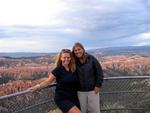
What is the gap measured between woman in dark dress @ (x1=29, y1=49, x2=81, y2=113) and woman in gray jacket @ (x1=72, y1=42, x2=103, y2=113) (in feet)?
0.54

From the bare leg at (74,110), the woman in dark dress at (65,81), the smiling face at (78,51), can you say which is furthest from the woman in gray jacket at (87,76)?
the bare leg at (74,110)

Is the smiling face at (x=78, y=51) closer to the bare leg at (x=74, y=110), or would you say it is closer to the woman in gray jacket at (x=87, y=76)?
the woman in gray jacket at (x=87, y=76)

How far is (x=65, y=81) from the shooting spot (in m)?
5.86

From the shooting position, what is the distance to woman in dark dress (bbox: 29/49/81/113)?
5875 mm

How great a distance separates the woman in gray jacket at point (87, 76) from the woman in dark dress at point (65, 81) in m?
0.17

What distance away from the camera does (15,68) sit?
34.8 m

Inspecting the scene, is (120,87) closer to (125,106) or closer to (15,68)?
(125,106)

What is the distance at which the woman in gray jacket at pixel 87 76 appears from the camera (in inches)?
240

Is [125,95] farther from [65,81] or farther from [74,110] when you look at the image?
[65,81]

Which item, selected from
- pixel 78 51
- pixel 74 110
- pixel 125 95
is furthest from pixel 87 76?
pixel 125 95

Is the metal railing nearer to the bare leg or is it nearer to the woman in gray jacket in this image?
the woman in gray jacket

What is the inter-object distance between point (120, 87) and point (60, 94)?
7.21 ft

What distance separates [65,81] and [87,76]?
0.45m

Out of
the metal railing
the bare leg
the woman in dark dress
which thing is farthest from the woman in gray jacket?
the metal railing
